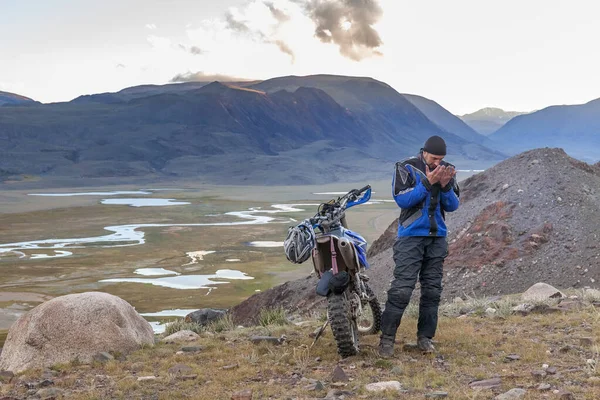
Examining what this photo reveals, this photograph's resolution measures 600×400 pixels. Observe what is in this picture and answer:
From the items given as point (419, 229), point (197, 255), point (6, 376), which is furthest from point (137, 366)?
point (197, 255)

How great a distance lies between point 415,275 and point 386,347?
0.70 metres

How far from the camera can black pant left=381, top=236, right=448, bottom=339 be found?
612 centimetres

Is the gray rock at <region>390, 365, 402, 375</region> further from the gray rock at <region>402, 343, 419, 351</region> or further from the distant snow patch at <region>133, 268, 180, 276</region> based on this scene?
the distant snow patch at <region>133, 268, 180, 276</region>

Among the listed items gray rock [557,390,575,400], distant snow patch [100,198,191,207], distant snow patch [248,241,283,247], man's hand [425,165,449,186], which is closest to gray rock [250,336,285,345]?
man's hand [425,165,449,186]

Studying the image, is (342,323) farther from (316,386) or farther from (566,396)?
(566,396)

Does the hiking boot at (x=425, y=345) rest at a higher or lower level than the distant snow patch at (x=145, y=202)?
higher

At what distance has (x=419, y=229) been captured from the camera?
609 cm

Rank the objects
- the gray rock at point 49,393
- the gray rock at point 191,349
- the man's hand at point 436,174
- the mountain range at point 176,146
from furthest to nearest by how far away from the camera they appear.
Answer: the mountain range at point 176,146, the gray rock at point 191,349, the man's hand at point 436,174, the gray rock at point 49,393

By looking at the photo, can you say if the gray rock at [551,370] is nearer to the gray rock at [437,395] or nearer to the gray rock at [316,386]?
the gray rock at [437,395]

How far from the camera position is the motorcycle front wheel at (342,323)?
6.15 m

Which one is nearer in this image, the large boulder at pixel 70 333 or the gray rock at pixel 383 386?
the gray rock at pixel 383 386

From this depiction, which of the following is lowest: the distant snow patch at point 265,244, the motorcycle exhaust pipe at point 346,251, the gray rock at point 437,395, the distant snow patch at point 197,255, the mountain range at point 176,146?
the distant snow patch at point 197,255

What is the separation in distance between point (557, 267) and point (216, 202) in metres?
62.1

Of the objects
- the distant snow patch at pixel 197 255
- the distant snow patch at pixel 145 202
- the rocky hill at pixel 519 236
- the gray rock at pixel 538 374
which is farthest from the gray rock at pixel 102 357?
the distant snow patch at pixel 145 202
